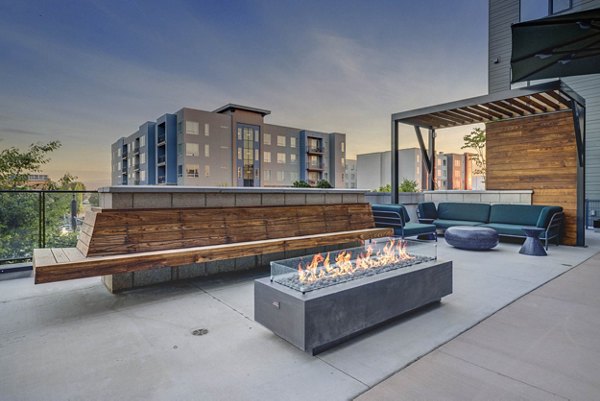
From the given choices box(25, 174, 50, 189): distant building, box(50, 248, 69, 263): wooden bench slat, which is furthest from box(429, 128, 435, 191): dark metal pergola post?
box(25, 174, 50, 189): distant building

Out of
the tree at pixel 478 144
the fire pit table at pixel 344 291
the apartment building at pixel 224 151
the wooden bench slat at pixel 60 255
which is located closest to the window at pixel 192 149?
the apartment building at pixel 224 151

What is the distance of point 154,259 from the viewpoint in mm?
3246

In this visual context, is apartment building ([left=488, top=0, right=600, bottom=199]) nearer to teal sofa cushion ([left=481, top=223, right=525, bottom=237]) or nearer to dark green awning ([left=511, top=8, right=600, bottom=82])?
teal sofa cushion ([left=481, top=223, right=525, bottom=237])

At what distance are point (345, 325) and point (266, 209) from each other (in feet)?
8.02

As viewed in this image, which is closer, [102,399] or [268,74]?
[102,399]

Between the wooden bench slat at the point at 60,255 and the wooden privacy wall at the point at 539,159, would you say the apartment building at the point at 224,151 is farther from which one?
the wooden bench slat at the point at 60,255

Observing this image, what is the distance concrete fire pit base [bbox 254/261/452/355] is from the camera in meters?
2.09

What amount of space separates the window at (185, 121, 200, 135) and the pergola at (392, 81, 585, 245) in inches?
798

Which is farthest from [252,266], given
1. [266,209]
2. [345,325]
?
[345,325]

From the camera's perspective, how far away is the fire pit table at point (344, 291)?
6.97 ft

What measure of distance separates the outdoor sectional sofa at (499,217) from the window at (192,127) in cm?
2121

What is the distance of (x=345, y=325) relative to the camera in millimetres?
2242

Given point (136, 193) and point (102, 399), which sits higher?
point (136, 193)

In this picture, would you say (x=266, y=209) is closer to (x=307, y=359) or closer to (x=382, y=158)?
(x=307, y=359)
